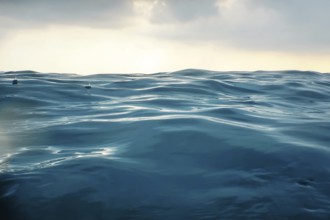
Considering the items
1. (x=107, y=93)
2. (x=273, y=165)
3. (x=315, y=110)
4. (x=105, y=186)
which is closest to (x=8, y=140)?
(x=105, y=186)

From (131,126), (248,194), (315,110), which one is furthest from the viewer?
(315,110)

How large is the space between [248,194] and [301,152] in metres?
2.10

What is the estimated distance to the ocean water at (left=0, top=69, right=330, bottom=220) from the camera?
463 centimetres

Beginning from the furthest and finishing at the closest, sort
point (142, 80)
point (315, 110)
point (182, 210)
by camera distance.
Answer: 1. point (142, 80)
2. point (315, 110)
3. point (182, 210)

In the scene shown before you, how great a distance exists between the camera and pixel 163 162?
20.2 ft

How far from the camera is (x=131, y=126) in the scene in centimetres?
870

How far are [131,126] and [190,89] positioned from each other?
786 cm

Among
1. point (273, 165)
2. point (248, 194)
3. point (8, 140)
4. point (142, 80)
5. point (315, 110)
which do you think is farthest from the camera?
point (142, 80)

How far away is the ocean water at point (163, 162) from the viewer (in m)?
4.63

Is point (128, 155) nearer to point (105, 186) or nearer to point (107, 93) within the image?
point (105, 186)

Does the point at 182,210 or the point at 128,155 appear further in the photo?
the point at 128,155

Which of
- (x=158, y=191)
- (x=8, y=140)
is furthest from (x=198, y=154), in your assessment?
(x=8, y=140)

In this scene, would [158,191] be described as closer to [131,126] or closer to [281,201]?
[281,201]

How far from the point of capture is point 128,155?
653 centimetres
